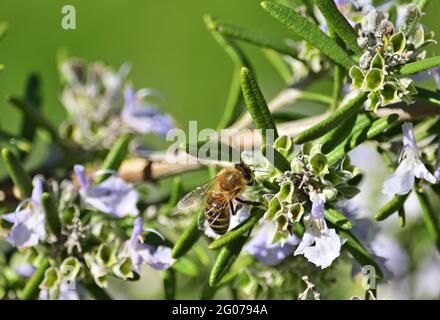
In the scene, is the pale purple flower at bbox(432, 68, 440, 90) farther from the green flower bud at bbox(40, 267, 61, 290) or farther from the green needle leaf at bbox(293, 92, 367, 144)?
the green flower bud at bbox(40, 267, 61, 290)

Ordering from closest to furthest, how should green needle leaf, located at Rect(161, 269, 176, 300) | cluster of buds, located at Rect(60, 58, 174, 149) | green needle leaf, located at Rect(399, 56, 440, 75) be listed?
green needle leaf, located at Rect(399, 56, 440, 75)
green needle leaf, located at Rect(161, 269, 176, 300)
cluster of buds, located at Rect(60, 58, 174, 149)

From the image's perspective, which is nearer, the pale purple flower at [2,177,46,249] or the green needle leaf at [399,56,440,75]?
the green needle leaf at [399,56,440,75]

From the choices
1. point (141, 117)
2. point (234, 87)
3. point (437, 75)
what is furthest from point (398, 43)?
point (141, 117)

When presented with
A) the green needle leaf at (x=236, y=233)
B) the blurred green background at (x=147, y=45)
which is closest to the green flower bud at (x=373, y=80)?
the green needle leaf at (x=236, y=233)

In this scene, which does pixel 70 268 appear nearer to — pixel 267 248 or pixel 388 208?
pixel 267 248

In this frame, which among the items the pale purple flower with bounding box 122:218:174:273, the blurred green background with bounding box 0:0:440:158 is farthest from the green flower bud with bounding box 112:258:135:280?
the blurred green background with bounding box 0:0:440:158

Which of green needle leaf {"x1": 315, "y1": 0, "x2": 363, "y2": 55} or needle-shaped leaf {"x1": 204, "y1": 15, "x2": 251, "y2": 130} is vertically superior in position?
needle-shaped leaf {"x1": 204, "y1": 15, "x2": 251, "y2": 130}

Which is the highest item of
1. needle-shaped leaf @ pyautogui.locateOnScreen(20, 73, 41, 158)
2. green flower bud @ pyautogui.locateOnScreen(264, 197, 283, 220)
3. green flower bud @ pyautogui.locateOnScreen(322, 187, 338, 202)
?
needle-shaped leaf @ pyautogui.locateOnScreen(20, 73, 41, 158)

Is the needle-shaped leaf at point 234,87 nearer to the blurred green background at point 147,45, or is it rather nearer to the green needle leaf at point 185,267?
the green needle leaf at point 185,267
